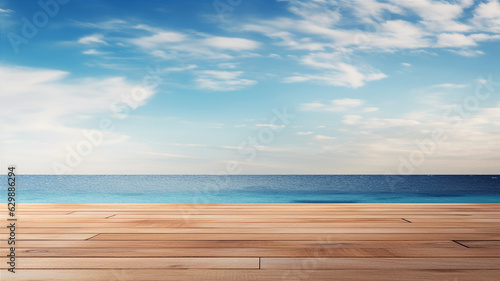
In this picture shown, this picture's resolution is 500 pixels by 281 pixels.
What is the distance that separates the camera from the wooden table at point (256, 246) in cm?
86

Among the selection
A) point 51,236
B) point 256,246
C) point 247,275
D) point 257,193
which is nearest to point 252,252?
point 256,246

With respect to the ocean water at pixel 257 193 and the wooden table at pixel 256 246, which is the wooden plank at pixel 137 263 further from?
the ocean water at pixel 257 193

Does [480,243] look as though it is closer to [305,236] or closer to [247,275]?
[305,236]

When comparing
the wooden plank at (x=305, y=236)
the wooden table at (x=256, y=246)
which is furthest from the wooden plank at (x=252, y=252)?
the wooden plank at (x=305, y=236)

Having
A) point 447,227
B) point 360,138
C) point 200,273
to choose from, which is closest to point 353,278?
point 200,273

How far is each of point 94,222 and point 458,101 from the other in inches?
110

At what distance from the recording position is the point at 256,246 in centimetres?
112

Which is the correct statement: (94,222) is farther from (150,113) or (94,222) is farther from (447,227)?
(150,113)

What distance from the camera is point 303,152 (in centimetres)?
1345

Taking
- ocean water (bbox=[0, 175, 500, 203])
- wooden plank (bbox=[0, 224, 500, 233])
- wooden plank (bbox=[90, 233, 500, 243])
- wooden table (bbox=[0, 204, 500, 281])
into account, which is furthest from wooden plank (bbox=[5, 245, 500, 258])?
ocean water (bbox=[0, 175, 500, 203])

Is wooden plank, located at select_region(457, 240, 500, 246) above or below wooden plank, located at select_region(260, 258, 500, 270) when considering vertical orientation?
above

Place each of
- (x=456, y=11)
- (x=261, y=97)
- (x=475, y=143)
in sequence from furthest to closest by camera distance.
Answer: (x=261, y=97)
(x=475, y=143)
(x=456, y=11)

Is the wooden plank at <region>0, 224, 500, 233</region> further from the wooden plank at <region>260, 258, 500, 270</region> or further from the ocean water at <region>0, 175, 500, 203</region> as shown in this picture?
the ocean water at <region>0, 175, 500, 203</region>

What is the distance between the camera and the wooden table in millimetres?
863
